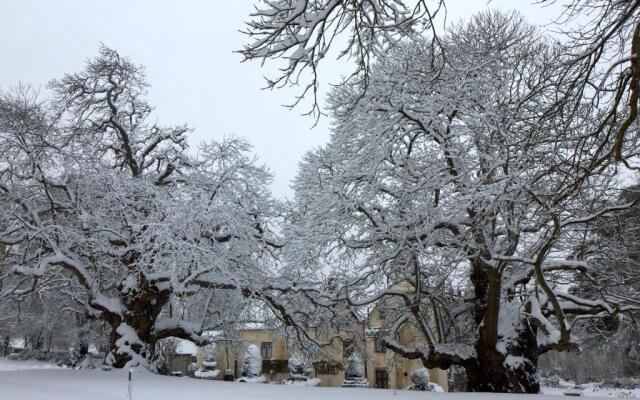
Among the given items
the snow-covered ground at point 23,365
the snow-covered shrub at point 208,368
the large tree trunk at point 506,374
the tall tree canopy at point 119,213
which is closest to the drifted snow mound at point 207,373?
the snow-covered shrub at point 208,368

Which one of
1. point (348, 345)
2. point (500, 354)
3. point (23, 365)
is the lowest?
point (23, 365)

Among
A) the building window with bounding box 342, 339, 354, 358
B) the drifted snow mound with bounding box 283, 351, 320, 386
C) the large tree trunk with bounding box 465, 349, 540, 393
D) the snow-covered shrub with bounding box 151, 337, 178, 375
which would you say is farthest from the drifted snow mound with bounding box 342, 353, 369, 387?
the large tree trunk with bounding box 465, 349, 540, 393

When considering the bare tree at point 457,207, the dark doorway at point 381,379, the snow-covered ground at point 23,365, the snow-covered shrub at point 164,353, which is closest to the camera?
the bare tree at point 457,207

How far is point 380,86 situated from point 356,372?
903 inches

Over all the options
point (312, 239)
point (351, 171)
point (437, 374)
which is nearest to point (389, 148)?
point (351, 171)

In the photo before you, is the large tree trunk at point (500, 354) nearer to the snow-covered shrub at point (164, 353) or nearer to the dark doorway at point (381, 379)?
the snow-covered shrub at point (164, 353)

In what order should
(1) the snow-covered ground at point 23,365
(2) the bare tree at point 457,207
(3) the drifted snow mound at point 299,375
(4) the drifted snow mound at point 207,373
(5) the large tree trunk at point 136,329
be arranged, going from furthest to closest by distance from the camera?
1. (4) the drifted snow mound at point 207,373
2. (3) the drifted snow mound at point 299,375
3. (1) the snow-covered ground at point 23,365
4. (5) the large tree trunk at point 136,329
5. (2) the bare tree at point 457,207

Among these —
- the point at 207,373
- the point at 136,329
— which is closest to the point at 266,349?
the point at 207,373

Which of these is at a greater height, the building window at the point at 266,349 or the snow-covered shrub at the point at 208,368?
the building window at the point at 266,349

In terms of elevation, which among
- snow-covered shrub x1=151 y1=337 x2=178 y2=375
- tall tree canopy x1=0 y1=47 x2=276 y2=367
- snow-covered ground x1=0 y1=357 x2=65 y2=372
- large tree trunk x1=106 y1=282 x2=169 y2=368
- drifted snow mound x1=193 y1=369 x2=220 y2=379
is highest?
tall tree canopy x1=0 y1=47 x2=276 y2=367

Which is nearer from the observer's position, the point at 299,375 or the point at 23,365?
the point at 299,375

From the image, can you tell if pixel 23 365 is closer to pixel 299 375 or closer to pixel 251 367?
pixel 251 367

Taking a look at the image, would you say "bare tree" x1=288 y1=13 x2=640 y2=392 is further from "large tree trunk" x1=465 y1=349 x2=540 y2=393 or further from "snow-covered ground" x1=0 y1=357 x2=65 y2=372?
"snow-covered ground" x1=0 y1=357 x2=65 y2=372

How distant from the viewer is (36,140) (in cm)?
1281
